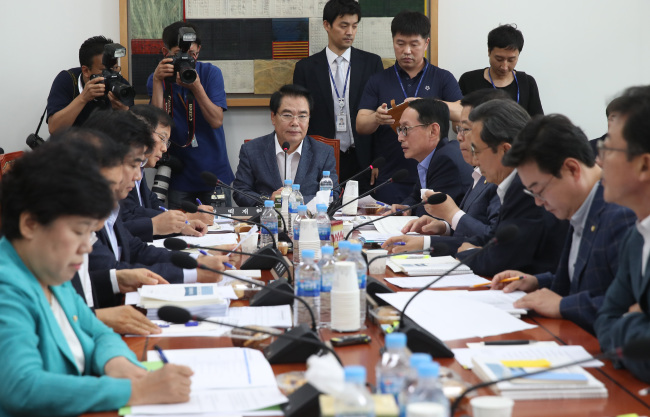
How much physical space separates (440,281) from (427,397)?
4.50ft

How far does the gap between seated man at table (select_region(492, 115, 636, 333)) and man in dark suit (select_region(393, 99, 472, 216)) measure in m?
1.70

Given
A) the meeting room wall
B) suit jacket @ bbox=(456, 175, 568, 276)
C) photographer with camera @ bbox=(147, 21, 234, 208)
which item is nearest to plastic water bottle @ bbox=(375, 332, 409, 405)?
suit jacket @ bbox=(456, 175, 568, 276)

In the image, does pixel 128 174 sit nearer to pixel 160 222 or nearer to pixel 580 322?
pixel 160 222

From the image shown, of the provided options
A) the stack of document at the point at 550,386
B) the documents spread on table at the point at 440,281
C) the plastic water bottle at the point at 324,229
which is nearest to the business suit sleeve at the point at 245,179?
the plastic water bottle at the point at 324,229

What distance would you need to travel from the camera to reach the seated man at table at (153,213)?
321 centimetres

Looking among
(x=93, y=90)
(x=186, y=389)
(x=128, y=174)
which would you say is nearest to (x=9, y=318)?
(x=186, y=389)

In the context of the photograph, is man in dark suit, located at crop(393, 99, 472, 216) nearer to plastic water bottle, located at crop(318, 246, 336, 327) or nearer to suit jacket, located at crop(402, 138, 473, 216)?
suit jacket, located at crop(402, 138, 473, 216)

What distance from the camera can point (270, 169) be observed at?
418 centimetres

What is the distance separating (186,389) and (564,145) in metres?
1.24

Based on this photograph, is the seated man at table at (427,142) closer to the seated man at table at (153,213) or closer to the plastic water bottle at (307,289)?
the seated man at table at (153,213)

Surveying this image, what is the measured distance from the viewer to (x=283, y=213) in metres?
3.33

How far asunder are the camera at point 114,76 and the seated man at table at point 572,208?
9.21 feet

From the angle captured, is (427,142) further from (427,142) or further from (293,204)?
(293,204)

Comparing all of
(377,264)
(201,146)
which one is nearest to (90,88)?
(201,146)
